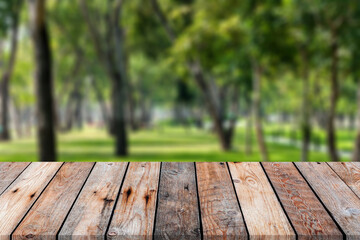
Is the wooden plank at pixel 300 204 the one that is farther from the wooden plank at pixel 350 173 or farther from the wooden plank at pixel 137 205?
the wooden plank at pixel 137 205

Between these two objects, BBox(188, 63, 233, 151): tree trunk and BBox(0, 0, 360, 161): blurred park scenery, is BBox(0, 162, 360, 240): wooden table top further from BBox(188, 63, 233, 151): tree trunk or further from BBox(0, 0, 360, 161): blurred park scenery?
BBox(188, 63, 233, 151): tree trunk

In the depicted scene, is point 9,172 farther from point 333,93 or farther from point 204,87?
point 204,87

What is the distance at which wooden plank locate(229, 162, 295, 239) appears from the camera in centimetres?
210

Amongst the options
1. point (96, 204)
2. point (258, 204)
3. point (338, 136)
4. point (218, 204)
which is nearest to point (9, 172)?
point (96, 204)

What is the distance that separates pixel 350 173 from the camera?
2795mm

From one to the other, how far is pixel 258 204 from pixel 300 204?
8.8 inches

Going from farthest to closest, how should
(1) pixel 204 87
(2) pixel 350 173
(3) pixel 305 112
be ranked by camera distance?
1. (1) pixel 204 87
2. (3) pixel 305 112
3. (2) pixel 350 173

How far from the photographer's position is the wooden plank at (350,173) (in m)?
2.60

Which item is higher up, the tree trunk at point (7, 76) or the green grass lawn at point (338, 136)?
the tree trunk at point (7, 76)

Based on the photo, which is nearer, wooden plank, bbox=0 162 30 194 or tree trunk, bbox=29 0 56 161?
wooden plank, bbox=0 162 30 194

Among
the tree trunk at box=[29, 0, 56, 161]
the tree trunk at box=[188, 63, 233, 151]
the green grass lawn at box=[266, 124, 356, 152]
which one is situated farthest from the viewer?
the green grass lawn at box=[266, 124, 356, 152]

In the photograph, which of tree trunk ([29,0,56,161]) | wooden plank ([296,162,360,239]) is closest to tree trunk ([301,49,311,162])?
tree trunk ([29,0,56,161])

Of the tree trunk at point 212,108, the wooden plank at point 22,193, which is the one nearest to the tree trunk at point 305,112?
the tree trunk at point 212,108

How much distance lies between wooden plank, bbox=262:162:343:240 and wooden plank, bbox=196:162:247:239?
27cm
